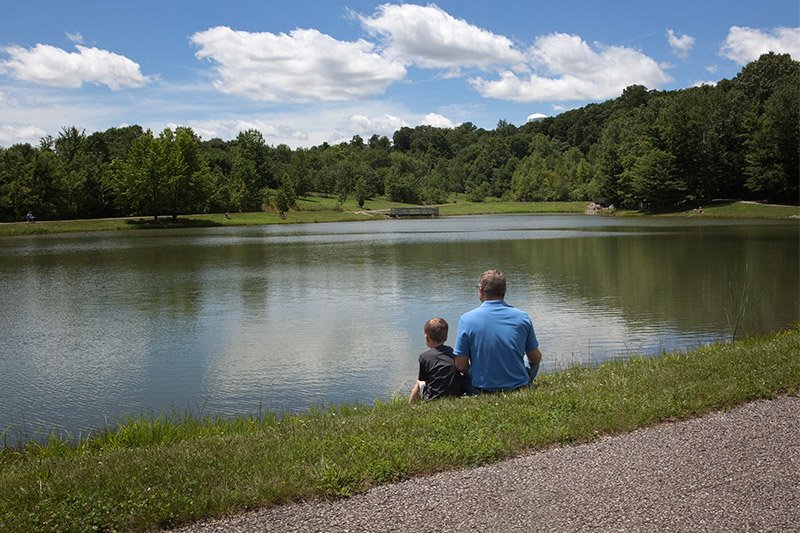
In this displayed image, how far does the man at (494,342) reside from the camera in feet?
28.7

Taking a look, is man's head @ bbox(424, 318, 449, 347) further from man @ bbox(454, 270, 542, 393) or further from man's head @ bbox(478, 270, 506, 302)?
man's head @ bbox(478, 270, 506, 302)

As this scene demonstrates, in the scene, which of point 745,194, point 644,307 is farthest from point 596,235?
point 745,194

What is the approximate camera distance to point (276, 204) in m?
99.4

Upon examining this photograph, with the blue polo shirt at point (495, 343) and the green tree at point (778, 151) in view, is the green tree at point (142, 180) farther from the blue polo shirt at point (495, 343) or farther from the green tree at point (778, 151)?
the blue polo shirt at point (495, 343)

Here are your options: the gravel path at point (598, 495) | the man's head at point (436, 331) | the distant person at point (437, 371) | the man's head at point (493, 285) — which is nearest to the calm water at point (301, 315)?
the distant person at point (437, 371)

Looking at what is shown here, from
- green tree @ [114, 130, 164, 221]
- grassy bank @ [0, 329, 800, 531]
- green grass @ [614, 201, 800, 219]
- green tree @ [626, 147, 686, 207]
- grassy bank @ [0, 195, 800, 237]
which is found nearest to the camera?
grassy bank @ [0, 329, 800, 531]

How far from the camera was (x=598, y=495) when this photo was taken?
18.4ft

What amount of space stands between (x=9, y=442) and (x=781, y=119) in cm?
8454

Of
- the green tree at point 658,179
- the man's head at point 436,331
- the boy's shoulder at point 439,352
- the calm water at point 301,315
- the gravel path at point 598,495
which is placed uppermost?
the green tree at point 658,179

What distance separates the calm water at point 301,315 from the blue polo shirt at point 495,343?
3.24 meters

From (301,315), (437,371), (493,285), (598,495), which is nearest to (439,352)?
(437,371)

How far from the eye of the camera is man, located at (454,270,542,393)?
8758 millimetres

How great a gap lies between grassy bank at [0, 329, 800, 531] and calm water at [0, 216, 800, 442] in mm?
3169

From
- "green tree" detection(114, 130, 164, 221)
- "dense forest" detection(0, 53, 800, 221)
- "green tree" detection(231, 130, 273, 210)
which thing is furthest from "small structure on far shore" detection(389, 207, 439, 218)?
"green tree" detection(114, 130, 164, 221)
